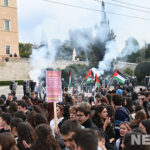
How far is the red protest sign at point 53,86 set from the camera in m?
6.14

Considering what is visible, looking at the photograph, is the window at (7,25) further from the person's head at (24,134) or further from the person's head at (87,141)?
the person's head at (87,141)

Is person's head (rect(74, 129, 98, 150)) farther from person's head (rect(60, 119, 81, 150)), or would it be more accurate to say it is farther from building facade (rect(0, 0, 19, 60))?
building facade (rect(0, 0, 19, 60))

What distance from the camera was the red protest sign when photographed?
20.1 ft

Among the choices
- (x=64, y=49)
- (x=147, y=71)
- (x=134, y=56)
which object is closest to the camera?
(x=147, y=71)

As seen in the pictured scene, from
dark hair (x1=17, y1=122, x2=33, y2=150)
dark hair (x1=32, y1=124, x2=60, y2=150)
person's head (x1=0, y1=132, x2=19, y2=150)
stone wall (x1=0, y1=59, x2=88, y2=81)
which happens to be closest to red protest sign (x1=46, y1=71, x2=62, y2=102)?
dark hair (x1=17, y1=122, x2=33, y2=150)

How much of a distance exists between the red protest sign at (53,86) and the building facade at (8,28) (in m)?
44.4

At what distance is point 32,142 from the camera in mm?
4359

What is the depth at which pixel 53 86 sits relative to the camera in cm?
621

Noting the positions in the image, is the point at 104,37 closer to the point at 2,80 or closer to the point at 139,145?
the point at 2,80

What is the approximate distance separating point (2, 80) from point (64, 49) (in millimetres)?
35494

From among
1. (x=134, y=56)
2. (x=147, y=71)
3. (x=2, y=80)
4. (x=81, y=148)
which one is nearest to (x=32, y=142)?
(x=81, y=148)

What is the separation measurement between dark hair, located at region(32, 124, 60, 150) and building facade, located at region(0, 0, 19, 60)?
1830 inches

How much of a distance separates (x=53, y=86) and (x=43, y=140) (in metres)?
2.25

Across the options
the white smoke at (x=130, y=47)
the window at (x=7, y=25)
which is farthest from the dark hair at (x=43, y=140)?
the white smoke at (x=130, y=47)
